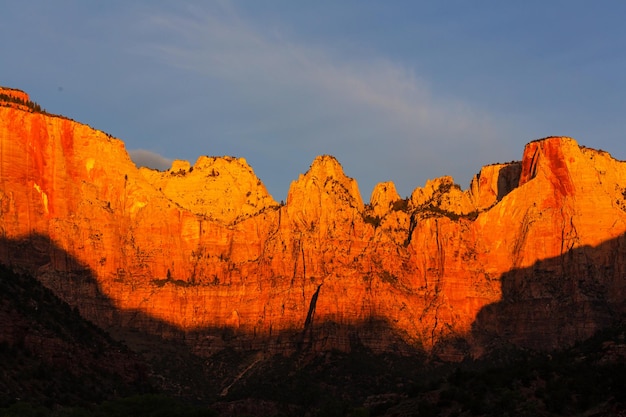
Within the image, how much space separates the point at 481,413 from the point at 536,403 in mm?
4137

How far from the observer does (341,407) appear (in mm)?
170500

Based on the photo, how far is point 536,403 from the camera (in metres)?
120

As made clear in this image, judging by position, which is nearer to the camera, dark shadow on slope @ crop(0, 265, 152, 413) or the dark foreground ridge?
the dark foreground ridge

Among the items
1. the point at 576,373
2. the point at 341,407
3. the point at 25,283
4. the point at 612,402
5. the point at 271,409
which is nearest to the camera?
the point at 612,402

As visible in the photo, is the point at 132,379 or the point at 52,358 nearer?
the point at 52,358

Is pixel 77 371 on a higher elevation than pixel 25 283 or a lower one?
lower

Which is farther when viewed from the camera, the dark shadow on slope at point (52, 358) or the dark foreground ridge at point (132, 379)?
the dark shadow on slope at point (52, 358)

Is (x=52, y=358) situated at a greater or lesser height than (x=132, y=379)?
greater

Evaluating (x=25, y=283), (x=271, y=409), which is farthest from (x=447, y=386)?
(x=271, y=409)

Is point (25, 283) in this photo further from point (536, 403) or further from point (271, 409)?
point (536, 403)

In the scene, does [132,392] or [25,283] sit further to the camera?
[25,283]

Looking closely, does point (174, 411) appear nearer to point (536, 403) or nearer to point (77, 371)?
point (77, 371)

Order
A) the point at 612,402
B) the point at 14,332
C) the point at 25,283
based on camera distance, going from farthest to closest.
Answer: the point at 25,283
the point at 14,332
the point at 612,402

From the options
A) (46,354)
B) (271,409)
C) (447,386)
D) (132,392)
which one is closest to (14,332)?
(46,354)
